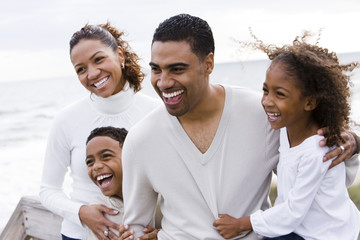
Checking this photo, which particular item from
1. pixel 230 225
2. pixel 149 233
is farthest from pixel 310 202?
pixel 149 233

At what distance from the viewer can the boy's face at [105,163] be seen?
2.59 metres

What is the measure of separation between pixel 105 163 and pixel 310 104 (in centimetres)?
132

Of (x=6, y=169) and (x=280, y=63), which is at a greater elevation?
(x=6, y=169)

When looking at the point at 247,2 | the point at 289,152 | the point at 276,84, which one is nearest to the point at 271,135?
the point at 289,152

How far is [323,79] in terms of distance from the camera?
195cm

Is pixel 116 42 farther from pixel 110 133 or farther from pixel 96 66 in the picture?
pixel 110 133

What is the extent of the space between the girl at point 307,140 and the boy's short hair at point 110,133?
1037 mm

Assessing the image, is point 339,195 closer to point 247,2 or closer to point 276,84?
point 276,84

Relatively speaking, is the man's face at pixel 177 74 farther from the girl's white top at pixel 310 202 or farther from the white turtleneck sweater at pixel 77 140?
the white turtleneck sweater at pixel 77 140

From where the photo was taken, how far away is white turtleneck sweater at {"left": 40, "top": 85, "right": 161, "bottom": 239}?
287 centimetres

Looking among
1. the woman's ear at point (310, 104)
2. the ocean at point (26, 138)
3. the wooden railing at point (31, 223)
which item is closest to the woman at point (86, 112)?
the wooden railing at point (31, 223)

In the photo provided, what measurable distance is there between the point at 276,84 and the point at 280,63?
0.11m

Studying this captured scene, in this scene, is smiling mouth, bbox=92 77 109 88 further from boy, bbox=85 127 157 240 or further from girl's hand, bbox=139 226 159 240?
girl's hand, bbox=139 226 159 240

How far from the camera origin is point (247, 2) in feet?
79.1
